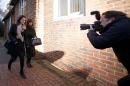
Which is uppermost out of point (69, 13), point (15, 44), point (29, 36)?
point (69, 13)

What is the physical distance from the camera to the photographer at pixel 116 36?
356 cm

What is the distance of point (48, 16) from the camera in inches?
429

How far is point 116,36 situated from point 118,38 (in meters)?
0.04

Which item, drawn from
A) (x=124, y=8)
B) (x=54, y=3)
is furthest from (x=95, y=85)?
(x=54, y=3)

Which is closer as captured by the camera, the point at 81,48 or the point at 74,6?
the point at 81,48

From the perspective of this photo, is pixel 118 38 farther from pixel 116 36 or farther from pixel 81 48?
pixel 81 48

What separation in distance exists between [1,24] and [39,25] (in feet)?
120

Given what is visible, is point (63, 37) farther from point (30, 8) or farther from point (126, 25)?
point (126, 25)

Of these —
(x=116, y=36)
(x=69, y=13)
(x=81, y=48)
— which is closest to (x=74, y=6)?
(x=69, y=13)

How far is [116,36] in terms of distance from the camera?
140 inches

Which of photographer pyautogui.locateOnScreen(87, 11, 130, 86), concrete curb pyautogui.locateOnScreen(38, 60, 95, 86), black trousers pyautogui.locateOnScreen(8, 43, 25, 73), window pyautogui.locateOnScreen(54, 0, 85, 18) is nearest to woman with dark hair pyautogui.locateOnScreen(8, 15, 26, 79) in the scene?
black trousers pyautogui.locateOnScreen(8, 43, 25, 73)

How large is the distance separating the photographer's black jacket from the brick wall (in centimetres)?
191

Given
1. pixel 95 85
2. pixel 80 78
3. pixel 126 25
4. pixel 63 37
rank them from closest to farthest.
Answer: pixel 126 25
pixel 95 85
pixel 80 78
pixel 63 37

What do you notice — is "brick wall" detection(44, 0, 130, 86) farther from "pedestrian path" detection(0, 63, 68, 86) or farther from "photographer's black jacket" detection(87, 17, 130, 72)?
"photographer's black jacket" detection(87, 17, 130, 72)
